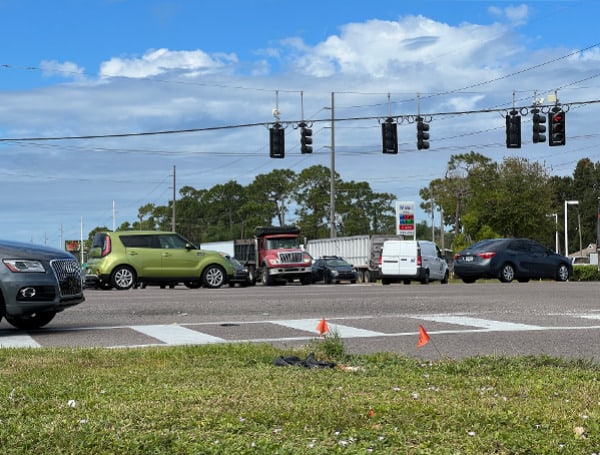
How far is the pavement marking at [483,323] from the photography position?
472 inches

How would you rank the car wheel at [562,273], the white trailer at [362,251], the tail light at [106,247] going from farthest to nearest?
the white trailer at [362,251]
the car wheel at [562,273]
the tail light at [106,247]

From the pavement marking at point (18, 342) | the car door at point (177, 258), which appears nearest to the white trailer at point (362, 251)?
the car door at point (177, 258)

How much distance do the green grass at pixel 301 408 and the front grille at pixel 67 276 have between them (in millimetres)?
4587

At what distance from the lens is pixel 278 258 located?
137ft

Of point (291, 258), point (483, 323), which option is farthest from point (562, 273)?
point (483, 323)

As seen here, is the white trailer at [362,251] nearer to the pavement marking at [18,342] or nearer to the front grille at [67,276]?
the front grille at [67,276]

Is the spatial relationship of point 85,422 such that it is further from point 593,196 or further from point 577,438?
point 593,196

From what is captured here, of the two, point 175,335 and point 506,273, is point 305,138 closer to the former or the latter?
point 506,273

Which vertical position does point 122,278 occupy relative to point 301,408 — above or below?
above

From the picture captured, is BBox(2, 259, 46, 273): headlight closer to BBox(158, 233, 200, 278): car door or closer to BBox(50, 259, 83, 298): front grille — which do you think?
BBox(50, 259, 83, 298): front grille

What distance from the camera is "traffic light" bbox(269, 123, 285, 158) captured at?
35344mm

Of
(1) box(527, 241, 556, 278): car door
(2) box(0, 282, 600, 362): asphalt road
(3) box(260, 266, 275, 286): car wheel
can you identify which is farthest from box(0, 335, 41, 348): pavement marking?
(3) box(260, 266, 275, 286): car wheel

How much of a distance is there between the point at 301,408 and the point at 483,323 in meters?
8.12

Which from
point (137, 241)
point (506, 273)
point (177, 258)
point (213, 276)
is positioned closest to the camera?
point (137, 241)
